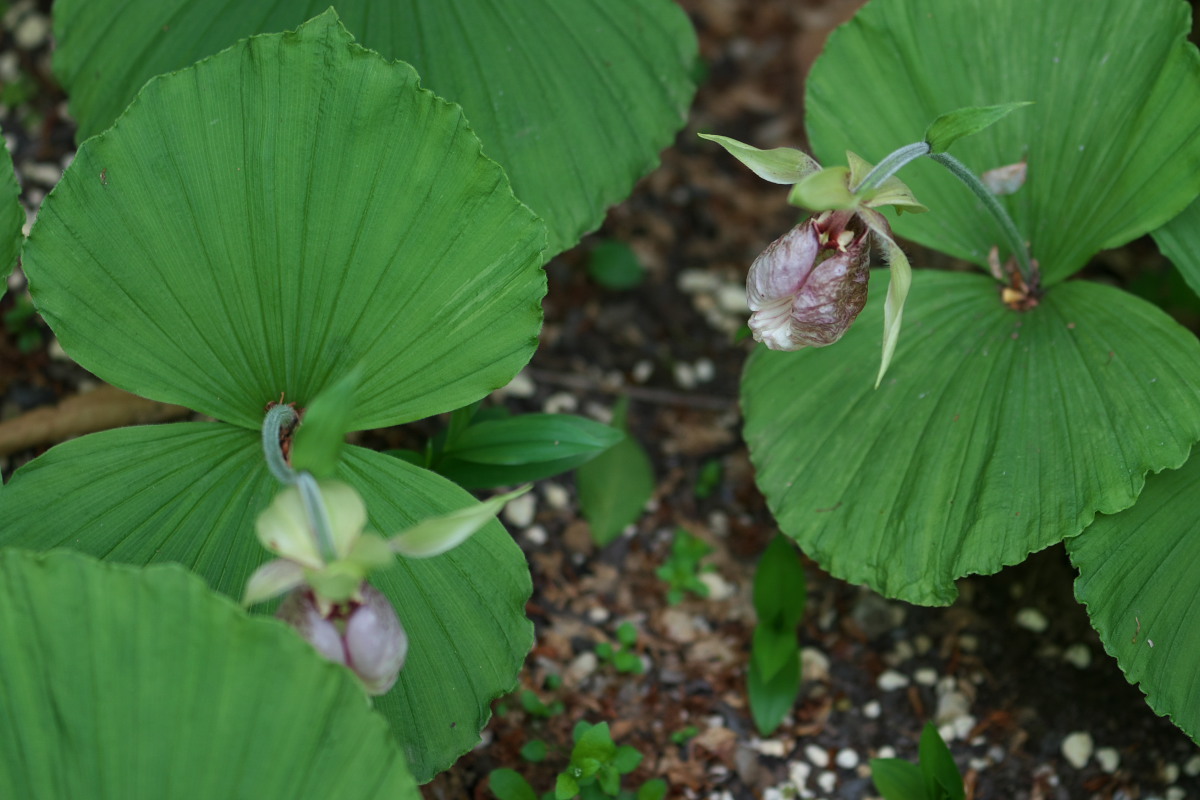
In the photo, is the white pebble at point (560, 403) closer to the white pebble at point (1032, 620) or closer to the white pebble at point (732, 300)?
the white pebble at point (732, 300)

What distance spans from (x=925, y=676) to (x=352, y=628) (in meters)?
1.10

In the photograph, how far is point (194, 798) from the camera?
3.20 ft

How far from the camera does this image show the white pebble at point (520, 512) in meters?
1.81

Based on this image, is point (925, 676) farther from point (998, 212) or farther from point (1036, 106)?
point (1036, 106)

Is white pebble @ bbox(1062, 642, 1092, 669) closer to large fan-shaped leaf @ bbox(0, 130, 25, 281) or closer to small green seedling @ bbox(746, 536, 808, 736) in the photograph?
small green seedling @ bbox(746, 536, 808, 736)

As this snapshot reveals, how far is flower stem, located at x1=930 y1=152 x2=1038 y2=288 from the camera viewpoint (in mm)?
1264

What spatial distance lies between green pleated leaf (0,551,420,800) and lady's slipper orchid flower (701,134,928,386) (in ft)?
2.09

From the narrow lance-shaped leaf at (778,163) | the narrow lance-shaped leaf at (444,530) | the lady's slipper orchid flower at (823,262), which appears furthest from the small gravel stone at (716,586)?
the narrow lance-shaped leaf at (444,530)

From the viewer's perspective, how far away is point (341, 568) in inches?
36.3

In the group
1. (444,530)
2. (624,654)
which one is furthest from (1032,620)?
(444,530)

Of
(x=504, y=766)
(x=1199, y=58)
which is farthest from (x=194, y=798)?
(x=1199, y=58)

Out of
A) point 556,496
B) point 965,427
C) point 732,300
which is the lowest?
point 556,496

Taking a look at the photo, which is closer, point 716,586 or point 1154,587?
point 1154,587

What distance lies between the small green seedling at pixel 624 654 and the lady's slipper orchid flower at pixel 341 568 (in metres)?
0.75
